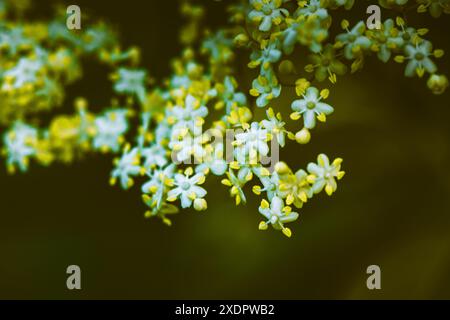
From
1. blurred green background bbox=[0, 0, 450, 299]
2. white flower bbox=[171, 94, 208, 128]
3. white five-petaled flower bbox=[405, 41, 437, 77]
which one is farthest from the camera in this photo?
blurred green background bbox=[0, 0, 450, 299]

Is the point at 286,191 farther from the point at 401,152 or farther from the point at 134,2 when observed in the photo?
the point at 134,2

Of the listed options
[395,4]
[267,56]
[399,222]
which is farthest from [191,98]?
[399,222]

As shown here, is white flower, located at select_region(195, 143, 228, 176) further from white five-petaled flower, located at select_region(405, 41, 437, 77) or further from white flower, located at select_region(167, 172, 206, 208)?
white five-petaled flower, located at select_region(405, 41, 437, 77)

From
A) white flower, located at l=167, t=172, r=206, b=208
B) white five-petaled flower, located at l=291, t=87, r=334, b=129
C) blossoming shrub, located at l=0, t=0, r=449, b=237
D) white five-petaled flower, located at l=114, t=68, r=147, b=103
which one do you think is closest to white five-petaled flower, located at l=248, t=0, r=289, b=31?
blossoming shrub, located at l=0, t=0, r=449, b=237

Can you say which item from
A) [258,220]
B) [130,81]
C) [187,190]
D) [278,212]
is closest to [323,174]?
[278,212]

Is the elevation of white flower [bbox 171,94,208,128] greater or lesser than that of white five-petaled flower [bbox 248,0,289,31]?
lesser
